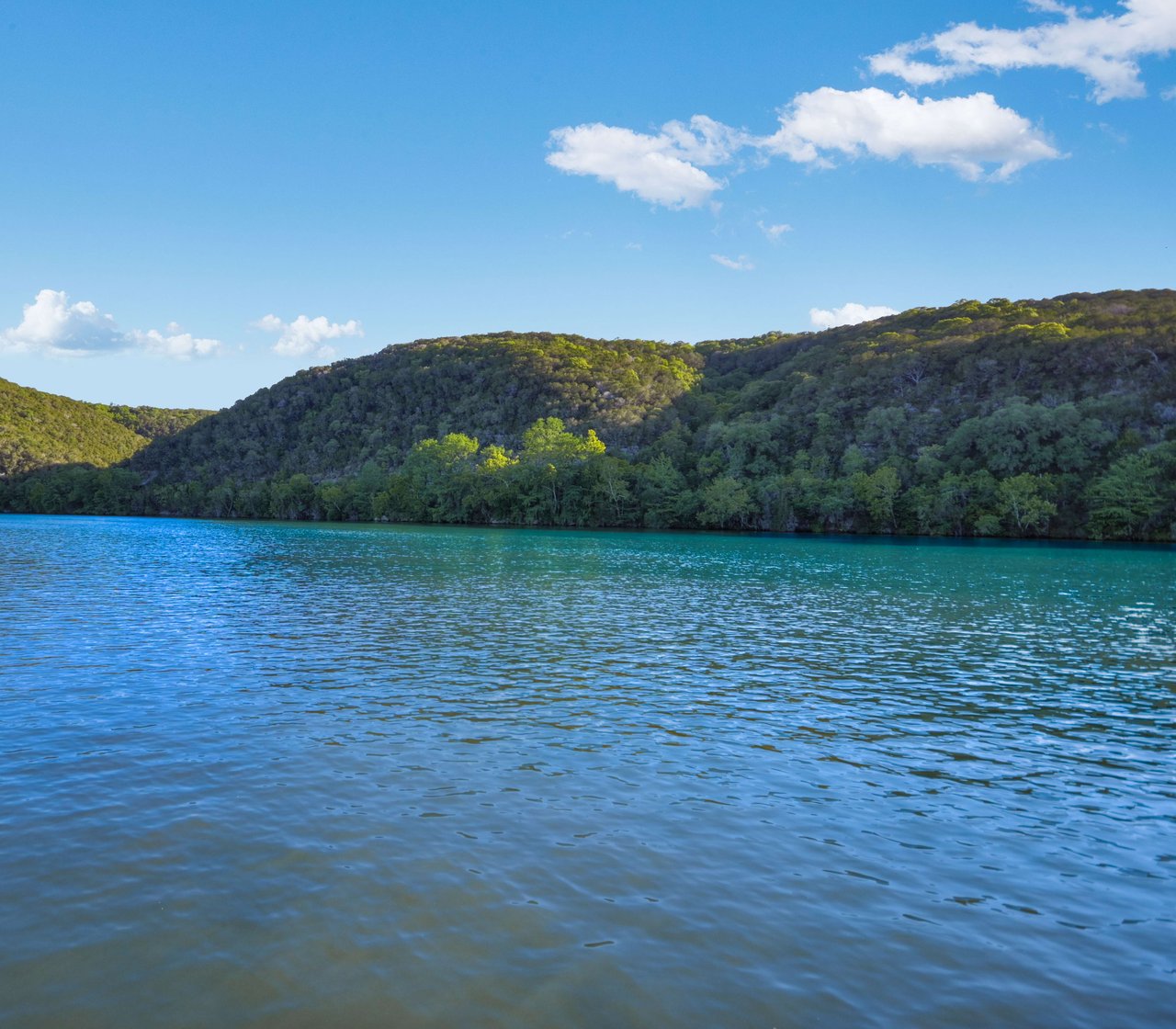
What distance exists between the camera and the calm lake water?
27.3ft

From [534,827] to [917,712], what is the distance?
453 inches

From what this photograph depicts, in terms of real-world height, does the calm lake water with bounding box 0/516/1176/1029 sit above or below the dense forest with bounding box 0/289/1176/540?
below

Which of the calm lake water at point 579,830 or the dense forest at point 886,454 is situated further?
the dense forest at point 886,454

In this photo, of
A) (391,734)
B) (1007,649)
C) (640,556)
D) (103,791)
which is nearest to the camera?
(103,791)

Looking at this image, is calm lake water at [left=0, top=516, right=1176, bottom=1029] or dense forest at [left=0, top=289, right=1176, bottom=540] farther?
dense forest at [left=0, top=289, right=1176, bottom=540]

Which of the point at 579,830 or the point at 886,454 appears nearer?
the point at 579,830

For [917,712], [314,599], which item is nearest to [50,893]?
[917,712]

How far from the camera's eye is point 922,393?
147625 millimetres

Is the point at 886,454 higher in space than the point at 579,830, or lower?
higher

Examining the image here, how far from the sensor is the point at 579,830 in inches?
480

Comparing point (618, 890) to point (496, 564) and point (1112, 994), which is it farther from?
point (496, 564)

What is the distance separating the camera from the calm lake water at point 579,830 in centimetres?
831

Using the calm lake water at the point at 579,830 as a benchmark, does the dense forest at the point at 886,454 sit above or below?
above

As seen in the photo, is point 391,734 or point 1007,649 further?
point 1007,649
